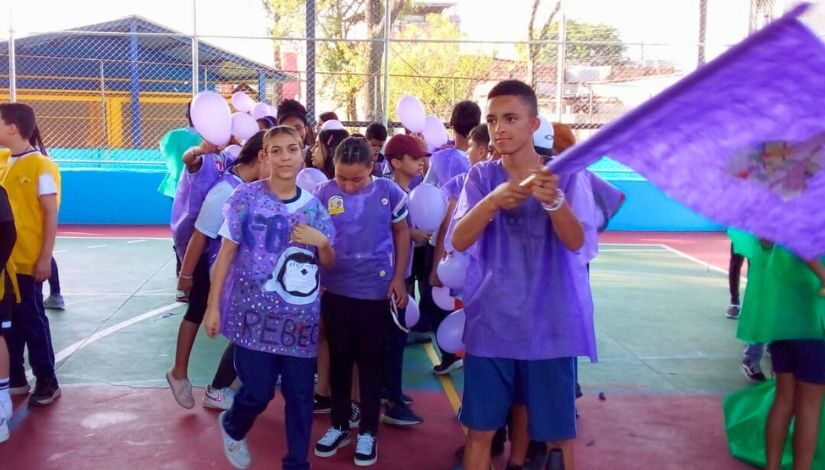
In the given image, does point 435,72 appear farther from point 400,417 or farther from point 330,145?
point 400,417

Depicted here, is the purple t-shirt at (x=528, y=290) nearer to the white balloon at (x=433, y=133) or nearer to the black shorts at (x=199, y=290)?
the black shorts at (x=199, y=290)

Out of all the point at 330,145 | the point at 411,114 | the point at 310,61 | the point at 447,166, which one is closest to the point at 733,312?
the point at 411,114

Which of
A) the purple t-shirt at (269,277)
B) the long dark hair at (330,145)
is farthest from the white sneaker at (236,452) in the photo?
the long dark hair at (330,145)

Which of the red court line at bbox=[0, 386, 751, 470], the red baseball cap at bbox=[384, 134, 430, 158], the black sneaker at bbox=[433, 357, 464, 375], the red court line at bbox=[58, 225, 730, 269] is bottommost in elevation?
the red court line at bbox=[0, 386, 751, 470]

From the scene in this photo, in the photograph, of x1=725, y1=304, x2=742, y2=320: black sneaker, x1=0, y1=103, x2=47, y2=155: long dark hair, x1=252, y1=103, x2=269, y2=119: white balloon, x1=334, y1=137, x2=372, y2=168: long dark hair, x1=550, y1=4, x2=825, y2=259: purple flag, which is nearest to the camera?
x1=550, y1=4, x2=825, y2=259: purple flag

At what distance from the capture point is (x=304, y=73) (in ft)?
42.8

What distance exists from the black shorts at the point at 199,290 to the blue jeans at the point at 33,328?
87 cm

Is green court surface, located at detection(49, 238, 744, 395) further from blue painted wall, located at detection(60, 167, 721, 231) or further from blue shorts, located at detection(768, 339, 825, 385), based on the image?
blue painted wall, located at detection(60, 167, 721, 231)

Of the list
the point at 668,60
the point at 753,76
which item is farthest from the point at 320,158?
the point at 668,60

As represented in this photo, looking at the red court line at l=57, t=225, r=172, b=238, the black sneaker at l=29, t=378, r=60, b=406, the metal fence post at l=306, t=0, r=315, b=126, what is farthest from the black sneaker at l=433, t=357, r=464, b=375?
the red court line at l=57, t=225, r=172, b=238

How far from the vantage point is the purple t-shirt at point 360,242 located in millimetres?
4094

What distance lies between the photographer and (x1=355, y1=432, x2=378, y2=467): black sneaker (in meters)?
4.12

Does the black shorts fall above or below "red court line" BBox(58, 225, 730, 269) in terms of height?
above

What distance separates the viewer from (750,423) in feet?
14.0
